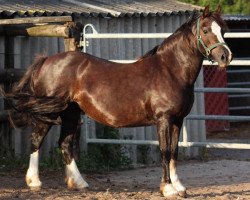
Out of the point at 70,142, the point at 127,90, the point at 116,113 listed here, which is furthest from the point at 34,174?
the point at 127,90

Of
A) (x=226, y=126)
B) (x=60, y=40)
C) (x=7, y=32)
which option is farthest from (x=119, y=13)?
(x=226, y=126)

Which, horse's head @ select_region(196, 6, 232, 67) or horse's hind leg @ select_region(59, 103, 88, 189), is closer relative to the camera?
horse's head @ select_region(196, 6, 232, 67)

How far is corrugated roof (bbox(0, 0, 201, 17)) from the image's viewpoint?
1131 cm

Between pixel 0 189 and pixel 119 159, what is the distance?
3023 millimetres

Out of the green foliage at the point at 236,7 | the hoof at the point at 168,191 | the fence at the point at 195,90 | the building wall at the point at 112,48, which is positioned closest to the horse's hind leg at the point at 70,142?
the hoof at the point at 168,191

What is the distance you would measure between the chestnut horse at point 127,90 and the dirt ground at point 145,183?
11.9 inches

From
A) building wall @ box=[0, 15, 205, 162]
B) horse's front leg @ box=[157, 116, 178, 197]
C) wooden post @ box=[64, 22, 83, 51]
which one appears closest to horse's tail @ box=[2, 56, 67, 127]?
wooden post @ box=[64, 22, 83, 51]

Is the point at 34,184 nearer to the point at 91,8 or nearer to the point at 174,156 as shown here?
the point at 174,156

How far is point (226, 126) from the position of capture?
18.0m

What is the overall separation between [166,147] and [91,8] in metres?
4.77

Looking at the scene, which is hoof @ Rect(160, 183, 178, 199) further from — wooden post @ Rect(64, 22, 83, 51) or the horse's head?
wooden post @ Rect(64, 22, 83, 51)

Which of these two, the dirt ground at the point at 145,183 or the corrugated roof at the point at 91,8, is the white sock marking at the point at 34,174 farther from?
the corrugated roof at the point at 91,8

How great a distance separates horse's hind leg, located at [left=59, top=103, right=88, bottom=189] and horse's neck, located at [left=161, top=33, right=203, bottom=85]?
130cm

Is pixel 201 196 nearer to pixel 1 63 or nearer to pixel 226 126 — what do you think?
pixel 1 63
